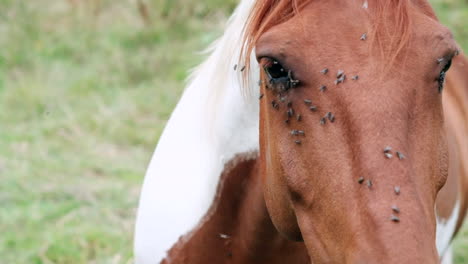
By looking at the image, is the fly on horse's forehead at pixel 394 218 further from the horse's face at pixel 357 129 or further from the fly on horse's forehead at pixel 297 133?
the fly on horse's forehead at pixel 297 133

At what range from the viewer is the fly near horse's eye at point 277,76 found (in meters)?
1.68

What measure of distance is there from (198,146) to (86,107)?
4.04m

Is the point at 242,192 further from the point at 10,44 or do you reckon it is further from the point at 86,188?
the point at 10,44

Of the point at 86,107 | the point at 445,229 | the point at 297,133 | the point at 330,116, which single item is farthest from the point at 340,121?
the point at 86,107

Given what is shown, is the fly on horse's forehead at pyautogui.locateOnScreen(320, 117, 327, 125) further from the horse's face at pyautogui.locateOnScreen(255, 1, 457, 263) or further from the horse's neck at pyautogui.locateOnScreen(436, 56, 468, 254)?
the horse's neck at pyautogui.locateOnScreen(436, 56, 468, 254)

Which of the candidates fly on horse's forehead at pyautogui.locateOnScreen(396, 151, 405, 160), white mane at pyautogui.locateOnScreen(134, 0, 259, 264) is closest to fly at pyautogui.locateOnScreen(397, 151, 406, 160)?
fly on horse's forehead at pyautogui.locateOnScreen(396, 151, 405, 160)

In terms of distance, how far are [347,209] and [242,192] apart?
71cm

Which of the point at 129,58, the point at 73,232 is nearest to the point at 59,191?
the point at 73,232

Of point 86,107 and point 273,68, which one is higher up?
point 86,107

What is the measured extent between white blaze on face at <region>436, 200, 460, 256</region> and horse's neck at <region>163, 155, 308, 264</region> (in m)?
0.82

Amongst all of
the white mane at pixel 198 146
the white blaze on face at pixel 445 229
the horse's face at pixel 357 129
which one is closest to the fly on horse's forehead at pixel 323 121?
the horse's face at pixel 357 129

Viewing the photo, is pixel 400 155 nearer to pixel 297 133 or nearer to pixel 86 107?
pixel 297 133

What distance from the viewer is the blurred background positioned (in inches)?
176

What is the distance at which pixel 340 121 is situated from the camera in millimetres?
1592
